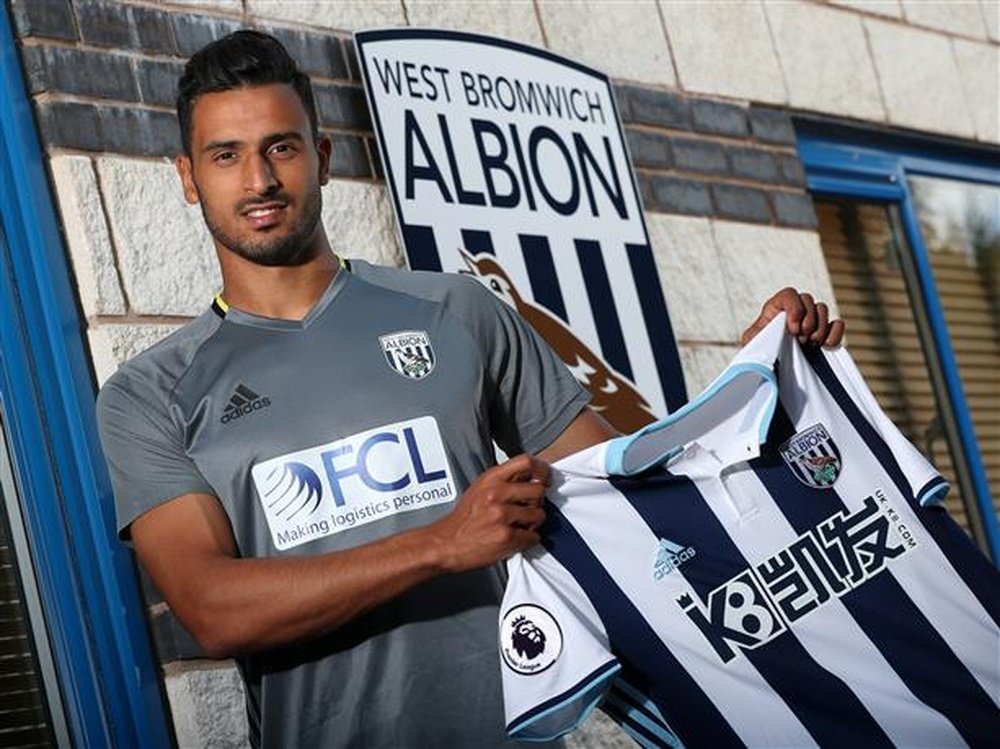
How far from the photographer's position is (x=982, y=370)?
7.29 m

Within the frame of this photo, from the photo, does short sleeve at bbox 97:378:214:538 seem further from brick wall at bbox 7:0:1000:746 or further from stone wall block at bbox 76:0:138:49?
stone wall block at bbox 76:0:138:49

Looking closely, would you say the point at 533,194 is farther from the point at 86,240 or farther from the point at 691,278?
the point at 86,240

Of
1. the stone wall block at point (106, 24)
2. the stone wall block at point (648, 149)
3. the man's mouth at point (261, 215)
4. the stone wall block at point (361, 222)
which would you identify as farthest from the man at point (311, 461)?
the stone wall block at point (648, 149)

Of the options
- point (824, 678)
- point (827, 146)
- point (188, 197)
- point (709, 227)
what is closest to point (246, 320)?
point (188, 197)

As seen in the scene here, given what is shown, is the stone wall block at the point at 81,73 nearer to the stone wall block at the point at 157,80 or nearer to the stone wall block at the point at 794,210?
the stone wall block at the point at 157,80

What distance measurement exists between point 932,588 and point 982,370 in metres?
4.11

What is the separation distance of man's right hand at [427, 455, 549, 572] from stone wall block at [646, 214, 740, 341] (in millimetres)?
2491

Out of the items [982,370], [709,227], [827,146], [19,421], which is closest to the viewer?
[19,421]

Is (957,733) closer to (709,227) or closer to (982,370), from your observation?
(709,227)

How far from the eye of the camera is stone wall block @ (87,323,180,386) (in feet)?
13.2

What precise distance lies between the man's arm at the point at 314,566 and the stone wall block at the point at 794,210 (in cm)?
317

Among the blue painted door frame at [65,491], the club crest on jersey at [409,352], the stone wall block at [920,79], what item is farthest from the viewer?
the stone wall block at [920,79]

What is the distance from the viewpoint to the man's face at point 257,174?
3348mm

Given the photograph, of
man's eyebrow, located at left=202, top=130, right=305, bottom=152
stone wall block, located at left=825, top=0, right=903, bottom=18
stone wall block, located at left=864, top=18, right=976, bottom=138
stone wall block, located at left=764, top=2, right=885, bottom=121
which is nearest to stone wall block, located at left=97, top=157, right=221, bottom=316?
man's eyebrow, located at left=202, top=130, right=305, bottom=152
